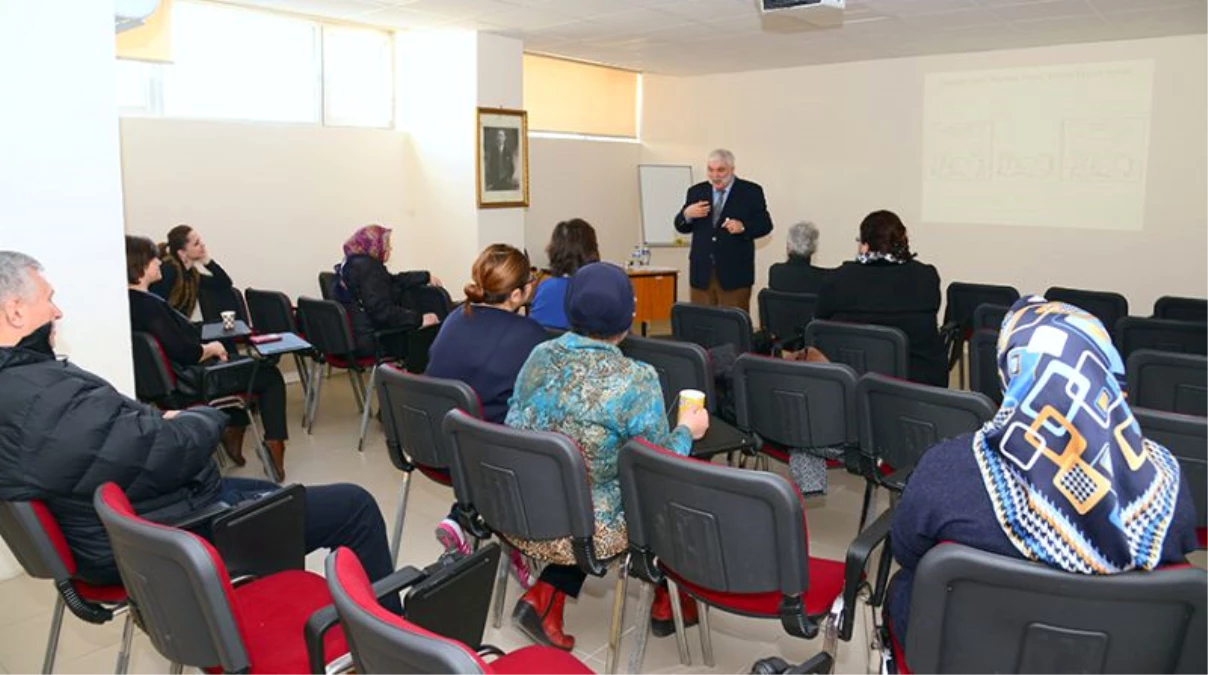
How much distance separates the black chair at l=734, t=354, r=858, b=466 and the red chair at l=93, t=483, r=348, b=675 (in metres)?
1.89

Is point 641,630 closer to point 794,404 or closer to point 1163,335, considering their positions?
point 794,404

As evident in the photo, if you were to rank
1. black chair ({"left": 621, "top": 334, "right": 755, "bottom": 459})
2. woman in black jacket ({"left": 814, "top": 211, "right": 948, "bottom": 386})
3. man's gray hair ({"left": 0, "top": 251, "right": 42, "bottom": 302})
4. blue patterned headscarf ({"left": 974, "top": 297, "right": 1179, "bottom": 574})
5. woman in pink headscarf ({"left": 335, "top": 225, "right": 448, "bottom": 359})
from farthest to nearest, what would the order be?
1. woman in pink headscarf ({"left": 335, "top": 225, "right": 448, "bottom": 359})
2. woman in black jacket ({"left": 814, "top": 211, "right": 948, "bottom": 386})
3. black chair ({"left": 621, "top": 334, "right": 755, "bottom": 459})
4. man's gray hair ({"left": 0, "top": 251, "right": 42, "bottom": 302})
5. blue patterned headscarf ({"left": 974, "top": 297, "right": 1179, "bottom": 574})

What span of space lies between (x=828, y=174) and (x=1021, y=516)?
7416 millimetres

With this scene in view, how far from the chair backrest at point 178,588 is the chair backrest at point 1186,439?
8.02 ft

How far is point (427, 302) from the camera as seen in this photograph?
6059 millimetres

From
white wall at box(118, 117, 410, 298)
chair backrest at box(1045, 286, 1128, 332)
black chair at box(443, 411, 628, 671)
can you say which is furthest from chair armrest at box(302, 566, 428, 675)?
white wall at box(118, 117, 410, 298)

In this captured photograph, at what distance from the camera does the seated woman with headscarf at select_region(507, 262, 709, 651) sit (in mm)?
2443

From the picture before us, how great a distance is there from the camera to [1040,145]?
732cm

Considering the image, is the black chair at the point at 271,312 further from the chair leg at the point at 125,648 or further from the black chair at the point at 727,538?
the black chair at the point at 727,538

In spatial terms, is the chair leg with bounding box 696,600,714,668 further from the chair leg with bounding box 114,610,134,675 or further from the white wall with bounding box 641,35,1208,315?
the white wall with bounding box 641,35,1208,315

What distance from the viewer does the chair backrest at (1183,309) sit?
4.81 m

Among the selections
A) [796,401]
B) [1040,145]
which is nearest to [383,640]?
[796,401]

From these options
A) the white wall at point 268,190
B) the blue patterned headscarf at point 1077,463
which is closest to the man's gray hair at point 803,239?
the white wall at point 268,190

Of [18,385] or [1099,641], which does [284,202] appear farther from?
[1099,641]
